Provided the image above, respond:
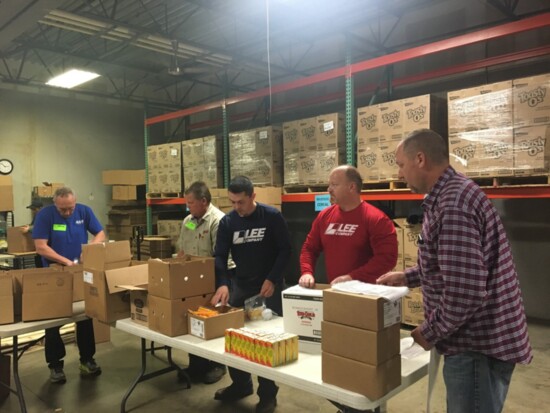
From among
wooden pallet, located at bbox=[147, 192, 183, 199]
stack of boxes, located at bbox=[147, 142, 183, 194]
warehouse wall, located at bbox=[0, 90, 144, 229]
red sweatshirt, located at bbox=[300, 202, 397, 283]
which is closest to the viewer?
red sweatshirt, located at bbox=[300, 202, 397, 283]

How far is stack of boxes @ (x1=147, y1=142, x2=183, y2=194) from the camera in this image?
23.8 ft

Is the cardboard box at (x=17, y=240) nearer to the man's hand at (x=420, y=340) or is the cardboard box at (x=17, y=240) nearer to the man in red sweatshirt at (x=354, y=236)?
→ the man in red sweatshirt at (x=354, y=236)

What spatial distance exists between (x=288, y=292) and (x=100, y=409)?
206cm

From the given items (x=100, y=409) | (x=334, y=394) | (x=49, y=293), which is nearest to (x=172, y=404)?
(x=100, y=409)

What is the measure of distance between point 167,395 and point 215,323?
149 cm

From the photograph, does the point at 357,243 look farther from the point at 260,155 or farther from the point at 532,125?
the point at 260,155

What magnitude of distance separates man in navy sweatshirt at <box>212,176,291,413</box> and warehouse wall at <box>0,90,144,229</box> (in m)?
7.05

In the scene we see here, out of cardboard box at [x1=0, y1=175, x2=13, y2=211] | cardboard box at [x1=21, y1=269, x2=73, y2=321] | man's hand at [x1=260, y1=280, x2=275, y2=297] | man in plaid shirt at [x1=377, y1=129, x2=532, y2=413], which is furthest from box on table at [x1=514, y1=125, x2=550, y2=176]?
cardboard box at [x1=0, y1=175, x2=13, y2=211]

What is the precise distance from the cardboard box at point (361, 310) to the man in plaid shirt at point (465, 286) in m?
0.12

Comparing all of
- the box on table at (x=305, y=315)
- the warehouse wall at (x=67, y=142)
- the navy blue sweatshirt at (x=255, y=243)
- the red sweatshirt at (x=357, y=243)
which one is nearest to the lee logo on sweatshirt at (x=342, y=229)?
the red sweatshirt at (x=357, y=243)

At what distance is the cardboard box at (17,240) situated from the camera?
22.2ft

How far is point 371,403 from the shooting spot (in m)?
1.52

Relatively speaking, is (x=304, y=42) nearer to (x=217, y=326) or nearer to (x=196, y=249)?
(x=196, y=249)

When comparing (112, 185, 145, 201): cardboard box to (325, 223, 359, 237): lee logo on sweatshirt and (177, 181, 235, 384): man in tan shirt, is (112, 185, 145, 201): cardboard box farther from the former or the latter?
(325, 223, 359, 237): lee logo on sweatshirt
